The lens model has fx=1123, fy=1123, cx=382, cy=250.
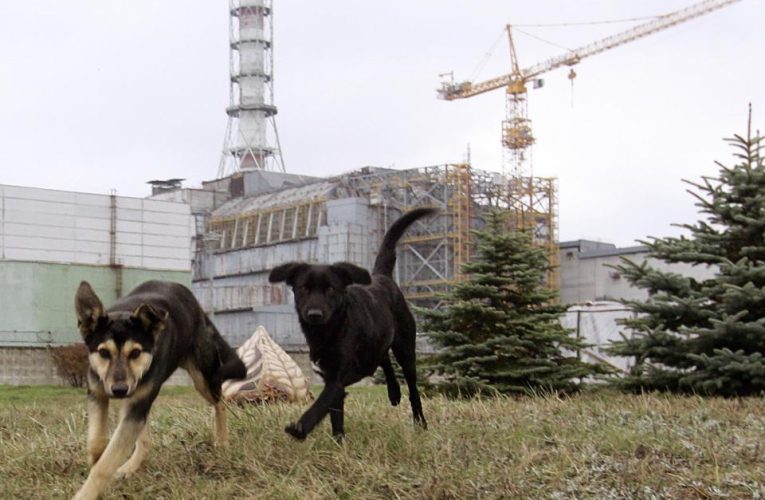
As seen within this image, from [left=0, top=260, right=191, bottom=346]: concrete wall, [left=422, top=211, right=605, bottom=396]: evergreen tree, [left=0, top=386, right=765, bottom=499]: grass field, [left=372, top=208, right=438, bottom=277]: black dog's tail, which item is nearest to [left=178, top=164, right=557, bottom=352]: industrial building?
[left=0, top=260, right=191, bottom=346]: concrete wall

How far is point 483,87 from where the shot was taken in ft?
344

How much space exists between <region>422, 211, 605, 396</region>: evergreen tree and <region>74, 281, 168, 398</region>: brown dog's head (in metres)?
11.0

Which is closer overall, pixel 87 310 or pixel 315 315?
pixel 87 310

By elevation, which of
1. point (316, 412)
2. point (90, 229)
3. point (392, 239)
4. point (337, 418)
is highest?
point (90, 229)

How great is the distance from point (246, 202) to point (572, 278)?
2102 cm

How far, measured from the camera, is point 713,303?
1609cm

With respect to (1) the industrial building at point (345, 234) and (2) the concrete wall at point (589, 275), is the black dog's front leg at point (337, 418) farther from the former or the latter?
(2) the concrete wall at point (589, 275)

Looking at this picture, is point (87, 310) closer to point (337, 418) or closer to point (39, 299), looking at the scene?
point (337, 418)

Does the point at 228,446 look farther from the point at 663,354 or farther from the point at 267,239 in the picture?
the point at 267,239

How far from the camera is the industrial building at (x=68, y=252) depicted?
46.3 meters

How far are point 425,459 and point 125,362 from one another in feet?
7.16

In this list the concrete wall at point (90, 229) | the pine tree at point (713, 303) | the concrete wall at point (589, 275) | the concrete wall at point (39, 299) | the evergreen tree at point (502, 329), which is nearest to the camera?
the pine tree at point (713, 303)

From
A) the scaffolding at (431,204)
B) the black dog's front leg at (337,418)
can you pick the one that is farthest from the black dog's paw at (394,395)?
the scaffolding at (431,204)

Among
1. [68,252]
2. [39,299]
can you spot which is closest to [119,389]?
[39,299]
